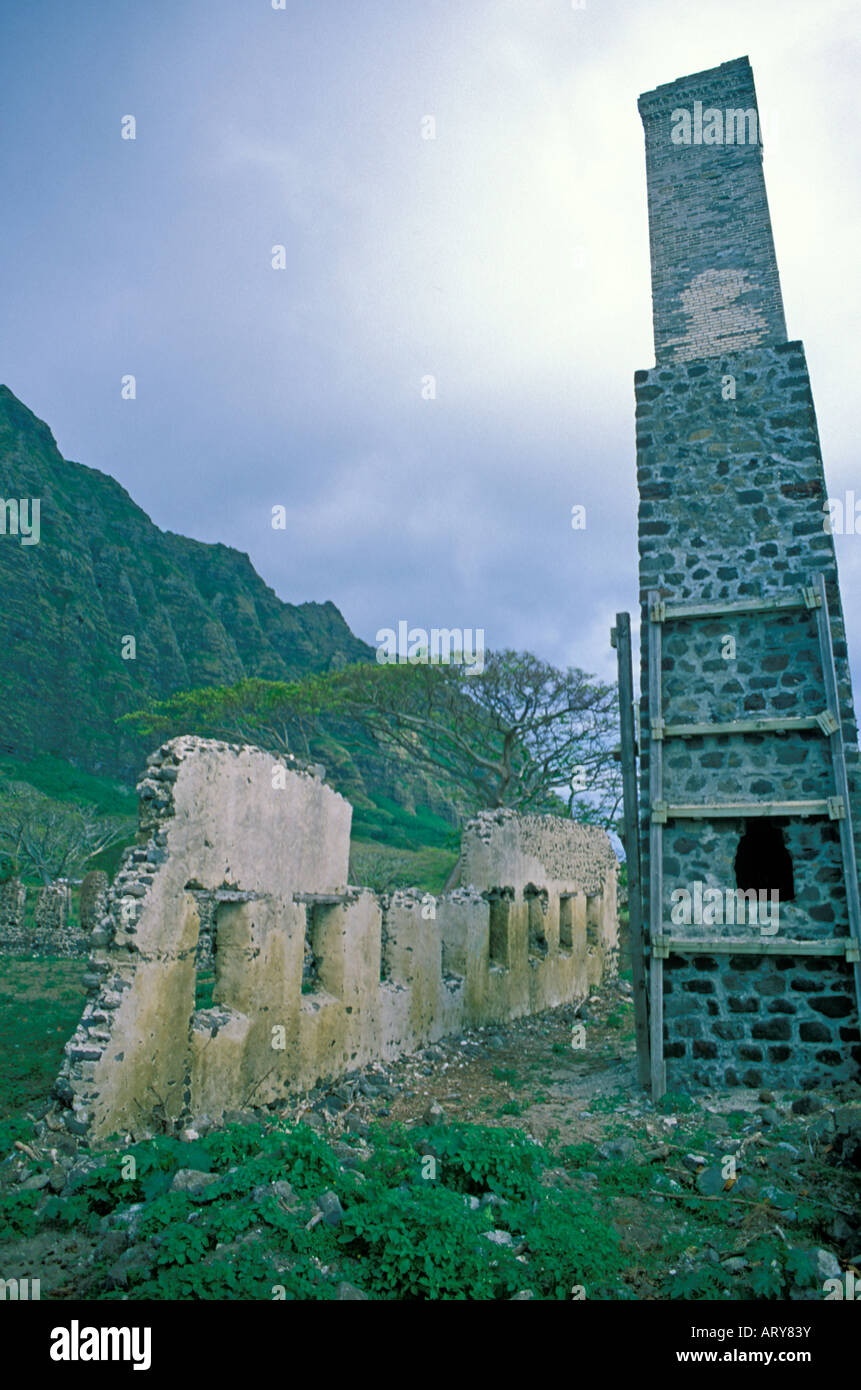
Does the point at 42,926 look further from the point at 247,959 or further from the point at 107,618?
the point at 107,618

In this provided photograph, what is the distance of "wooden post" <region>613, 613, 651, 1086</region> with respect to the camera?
316 inches

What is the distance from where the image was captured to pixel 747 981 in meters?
7.62

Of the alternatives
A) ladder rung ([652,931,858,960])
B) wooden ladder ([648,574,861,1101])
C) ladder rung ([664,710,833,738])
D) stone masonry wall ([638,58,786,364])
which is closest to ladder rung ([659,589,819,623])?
wooden ladder ([648,574,861,1101])

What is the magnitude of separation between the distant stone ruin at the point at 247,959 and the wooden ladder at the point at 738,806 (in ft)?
11.3

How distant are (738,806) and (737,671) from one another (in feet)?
4.41

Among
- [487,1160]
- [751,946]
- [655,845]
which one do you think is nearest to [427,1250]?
[487,1160]

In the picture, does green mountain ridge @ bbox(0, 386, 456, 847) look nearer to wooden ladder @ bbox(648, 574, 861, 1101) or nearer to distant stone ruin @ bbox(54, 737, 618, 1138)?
distant stone ruin @ bbox(54, 737, 618, 1138)

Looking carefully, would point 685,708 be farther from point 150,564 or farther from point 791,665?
point 150,564

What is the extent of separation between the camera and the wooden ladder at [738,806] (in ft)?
24.3

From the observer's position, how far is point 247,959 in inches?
301

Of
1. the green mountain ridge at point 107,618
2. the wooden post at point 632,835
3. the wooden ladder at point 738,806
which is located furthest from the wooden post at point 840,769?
the green mountain ridge at point 107,618

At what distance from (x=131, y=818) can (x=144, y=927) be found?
38.2m

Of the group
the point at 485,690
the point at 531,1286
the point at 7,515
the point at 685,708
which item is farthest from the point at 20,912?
the point at 7,515

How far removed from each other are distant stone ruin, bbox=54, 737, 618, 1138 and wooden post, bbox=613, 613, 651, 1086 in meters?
3.16
